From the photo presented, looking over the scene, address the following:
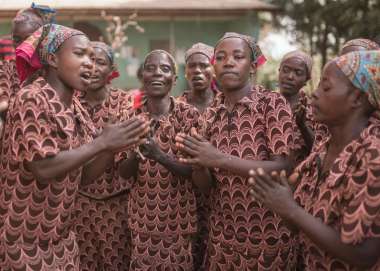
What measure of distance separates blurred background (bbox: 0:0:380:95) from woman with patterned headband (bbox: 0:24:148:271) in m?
10.3

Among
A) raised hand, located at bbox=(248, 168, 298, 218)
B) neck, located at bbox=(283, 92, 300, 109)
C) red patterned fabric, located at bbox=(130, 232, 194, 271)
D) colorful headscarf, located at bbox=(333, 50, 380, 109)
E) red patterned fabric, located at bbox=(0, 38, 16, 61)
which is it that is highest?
red patterned fabric, located at bbox=(0, 38, 16, 61)

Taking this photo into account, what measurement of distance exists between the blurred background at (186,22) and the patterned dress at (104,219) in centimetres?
916

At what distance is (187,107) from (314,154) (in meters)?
1.75

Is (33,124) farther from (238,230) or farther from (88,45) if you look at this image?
(238,230)

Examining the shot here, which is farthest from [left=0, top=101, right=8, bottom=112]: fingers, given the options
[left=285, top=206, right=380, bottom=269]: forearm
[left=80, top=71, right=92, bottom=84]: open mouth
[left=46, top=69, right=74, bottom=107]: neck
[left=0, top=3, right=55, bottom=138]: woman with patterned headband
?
[left=285, top=206, right=380, bottom=269]: forearm

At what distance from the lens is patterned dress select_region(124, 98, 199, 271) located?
438cm

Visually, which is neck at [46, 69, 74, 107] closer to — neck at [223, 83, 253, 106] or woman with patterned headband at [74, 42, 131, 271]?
neck at [223, 83, 253, 106]

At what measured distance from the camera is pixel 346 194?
99.0 inches

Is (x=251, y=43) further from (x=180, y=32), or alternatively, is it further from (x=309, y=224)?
(x=180, y=32)

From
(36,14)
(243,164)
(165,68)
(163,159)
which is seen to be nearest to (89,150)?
(243,164)

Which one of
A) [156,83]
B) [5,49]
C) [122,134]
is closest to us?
[122,134]

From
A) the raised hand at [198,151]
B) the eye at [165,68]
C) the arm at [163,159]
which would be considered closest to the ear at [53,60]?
the raised hand at [198,151]

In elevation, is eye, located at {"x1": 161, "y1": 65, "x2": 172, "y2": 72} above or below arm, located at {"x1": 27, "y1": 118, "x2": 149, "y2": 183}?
above

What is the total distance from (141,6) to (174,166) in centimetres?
1139
